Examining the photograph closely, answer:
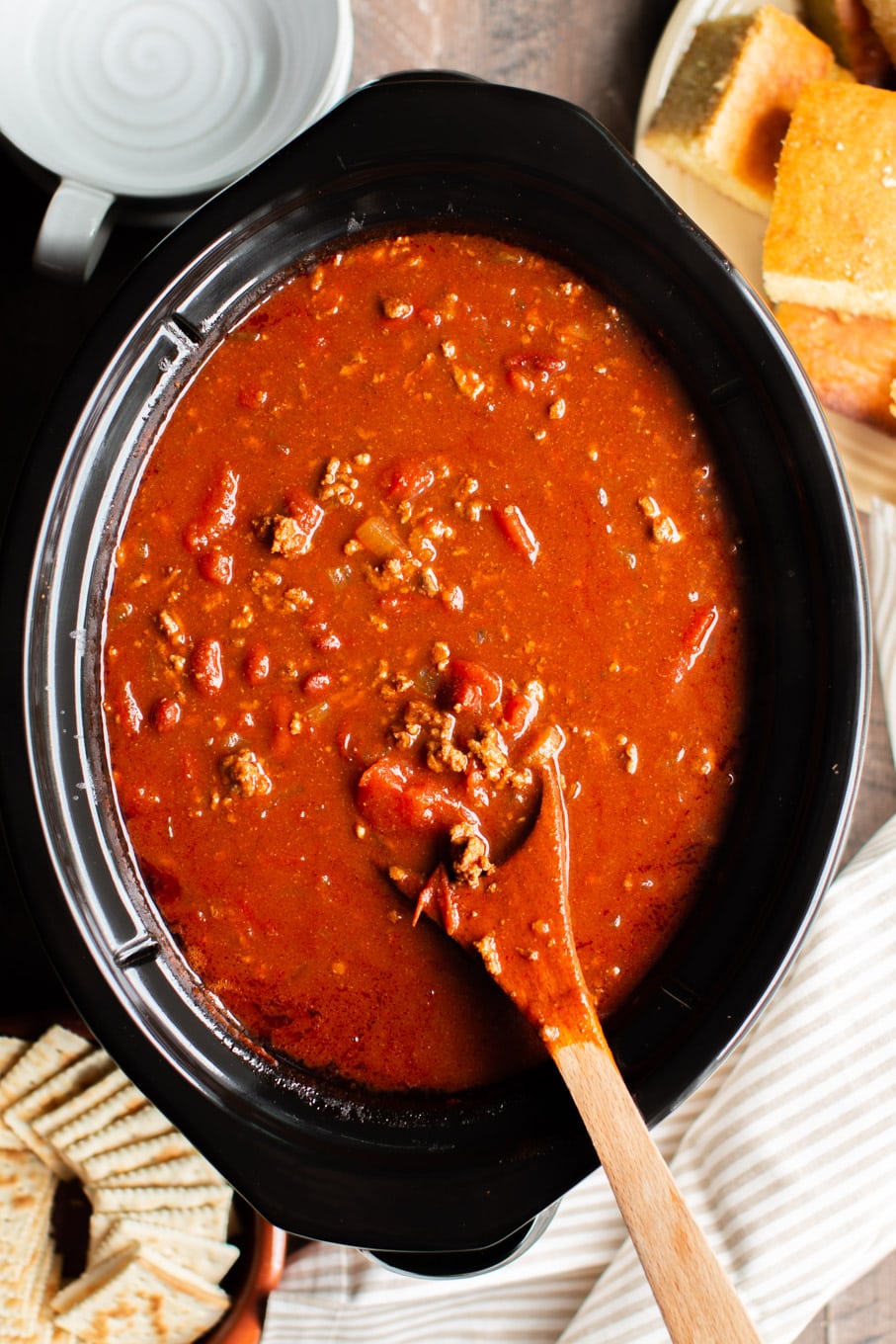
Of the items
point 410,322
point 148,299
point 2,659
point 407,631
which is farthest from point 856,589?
point 2,659

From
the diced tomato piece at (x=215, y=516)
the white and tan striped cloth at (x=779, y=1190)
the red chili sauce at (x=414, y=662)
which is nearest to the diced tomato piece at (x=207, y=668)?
the red chili sauce at (x=414, y=662)

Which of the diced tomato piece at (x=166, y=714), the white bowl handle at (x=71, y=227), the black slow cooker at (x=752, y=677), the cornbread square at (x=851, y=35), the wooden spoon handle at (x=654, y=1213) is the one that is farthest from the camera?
the cornbread square at (x=851, y=35)

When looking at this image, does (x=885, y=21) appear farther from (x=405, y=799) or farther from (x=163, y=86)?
(x=405, y=799)

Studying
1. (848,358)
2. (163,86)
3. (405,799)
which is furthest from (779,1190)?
(163,86)

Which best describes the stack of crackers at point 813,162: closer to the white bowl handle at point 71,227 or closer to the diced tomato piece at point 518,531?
the diced tomato piece at point 518,531

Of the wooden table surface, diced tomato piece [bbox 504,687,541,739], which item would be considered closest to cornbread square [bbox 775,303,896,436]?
the wooden table surface

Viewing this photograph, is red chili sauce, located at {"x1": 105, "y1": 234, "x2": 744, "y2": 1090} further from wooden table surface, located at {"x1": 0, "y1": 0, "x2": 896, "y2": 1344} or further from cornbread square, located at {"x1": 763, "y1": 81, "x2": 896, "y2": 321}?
wooden table surface, located at {"x1": 0, "y1": 0, "x2": 896, "y2": 1344}
